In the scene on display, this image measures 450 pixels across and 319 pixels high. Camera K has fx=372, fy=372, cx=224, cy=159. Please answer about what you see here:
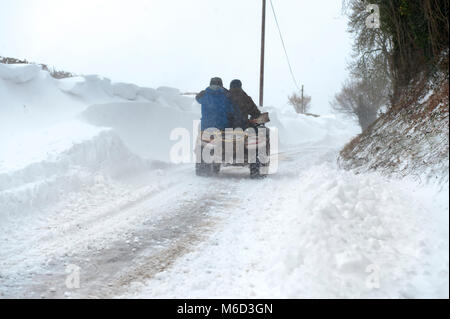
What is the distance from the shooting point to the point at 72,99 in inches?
490

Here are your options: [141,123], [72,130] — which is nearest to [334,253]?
[72,130]

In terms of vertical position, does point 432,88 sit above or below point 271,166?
above

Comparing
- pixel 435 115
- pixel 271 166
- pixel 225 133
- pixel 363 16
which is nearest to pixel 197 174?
pixel 225 133

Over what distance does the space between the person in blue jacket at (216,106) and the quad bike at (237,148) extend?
10.6 inches

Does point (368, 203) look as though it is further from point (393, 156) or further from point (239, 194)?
point (239, 194)

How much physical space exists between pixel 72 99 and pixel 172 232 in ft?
30.9

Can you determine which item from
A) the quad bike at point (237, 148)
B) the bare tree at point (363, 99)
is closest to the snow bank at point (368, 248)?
the quad bike at point (237, 148)

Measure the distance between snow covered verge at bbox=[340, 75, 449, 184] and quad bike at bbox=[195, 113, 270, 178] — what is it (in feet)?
6.09

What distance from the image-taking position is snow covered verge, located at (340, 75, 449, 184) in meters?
4.47

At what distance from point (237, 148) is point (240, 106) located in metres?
1.26

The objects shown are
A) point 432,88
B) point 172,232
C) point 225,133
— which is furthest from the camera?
point 225,133

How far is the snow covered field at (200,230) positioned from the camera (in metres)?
2.85

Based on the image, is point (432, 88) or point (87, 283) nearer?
point (87, 283)

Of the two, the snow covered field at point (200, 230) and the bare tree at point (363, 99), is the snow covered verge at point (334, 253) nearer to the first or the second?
the snow covered field at point (200, 230)
